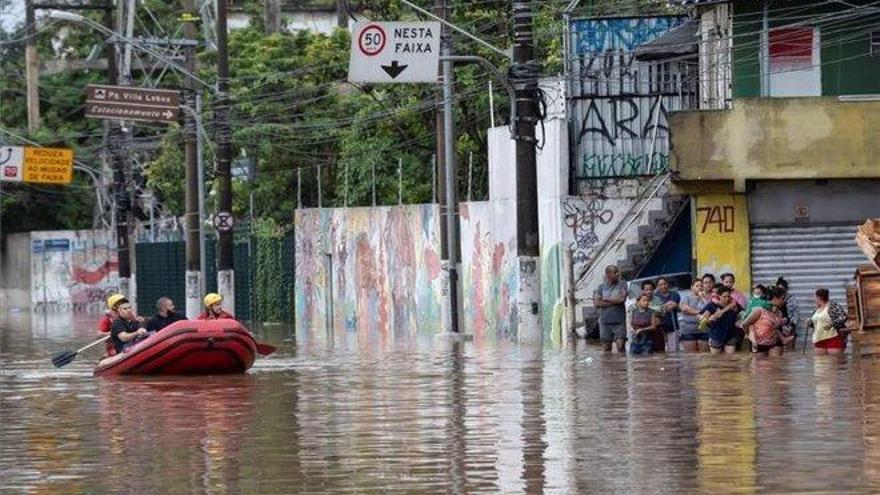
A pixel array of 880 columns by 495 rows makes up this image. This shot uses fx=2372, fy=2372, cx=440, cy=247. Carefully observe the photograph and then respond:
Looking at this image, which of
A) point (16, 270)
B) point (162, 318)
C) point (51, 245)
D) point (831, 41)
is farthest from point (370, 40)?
point (16, 270)

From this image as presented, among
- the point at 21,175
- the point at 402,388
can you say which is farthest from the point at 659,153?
the point at 21,175

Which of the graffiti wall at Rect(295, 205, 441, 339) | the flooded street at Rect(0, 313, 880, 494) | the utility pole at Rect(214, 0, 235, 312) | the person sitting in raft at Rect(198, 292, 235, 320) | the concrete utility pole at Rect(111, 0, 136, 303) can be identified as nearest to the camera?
the flooded street at Rect(0, 313, 880, 494)

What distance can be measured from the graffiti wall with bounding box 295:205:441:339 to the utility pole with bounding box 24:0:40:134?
21382 millimetres

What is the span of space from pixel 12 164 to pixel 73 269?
1476cm

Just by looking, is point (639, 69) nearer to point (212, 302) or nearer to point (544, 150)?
point (544, 150)

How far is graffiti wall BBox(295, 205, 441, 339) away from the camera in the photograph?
5338 cm

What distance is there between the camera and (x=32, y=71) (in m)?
81.8

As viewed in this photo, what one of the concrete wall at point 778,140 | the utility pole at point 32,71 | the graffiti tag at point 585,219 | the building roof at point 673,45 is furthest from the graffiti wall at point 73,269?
the concrete wall at point 778,140

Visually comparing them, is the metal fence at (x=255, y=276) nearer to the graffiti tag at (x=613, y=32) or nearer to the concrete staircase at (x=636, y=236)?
the graffiti tag at (x=613, y=32)

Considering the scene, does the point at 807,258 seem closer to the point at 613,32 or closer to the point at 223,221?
the point at 613,32

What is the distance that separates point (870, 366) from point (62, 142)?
56.9 metres

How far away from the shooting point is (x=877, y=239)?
32.3m

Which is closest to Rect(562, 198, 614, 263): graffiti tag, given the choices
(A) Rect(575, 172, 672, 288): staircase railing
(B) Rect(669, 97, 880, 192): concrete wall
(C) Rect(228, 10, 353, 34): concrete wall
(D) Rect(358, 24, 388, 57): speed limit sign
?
(A) Rect(575, 172, 672, 288): staircase railing

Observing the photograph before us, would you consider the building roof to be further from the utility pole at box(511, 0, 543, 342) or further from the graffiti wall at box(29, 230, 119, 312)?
the graffiti wall at box(29, 230, 119, 312)
